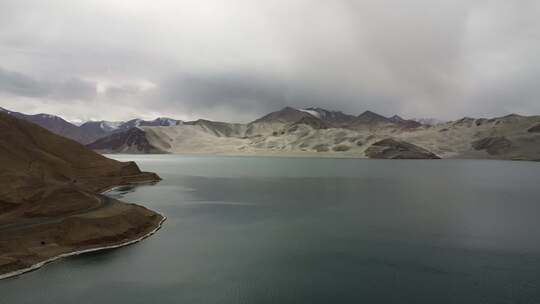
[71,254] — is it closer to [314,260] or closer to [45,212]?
[45,212]

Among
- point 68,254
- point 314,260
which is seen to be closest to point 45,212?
point 68,254

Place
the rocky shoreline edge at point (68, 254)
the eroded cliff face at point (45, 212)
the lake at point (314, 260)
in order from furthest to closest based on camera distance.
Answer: the eroded cliff face at point (45, 212) → the rocky shoreline edge at point (68, 254) → the lake at point (314, 260)

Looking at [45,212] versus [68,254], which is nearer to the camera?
[68,254]

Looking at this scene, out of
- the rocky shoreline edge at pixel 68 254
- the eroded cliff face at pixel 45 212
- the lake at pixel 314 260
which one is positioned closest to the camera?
the lake at pixel 314 260

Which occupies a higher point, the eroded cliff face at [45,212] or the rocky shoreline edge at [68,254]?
the eroded cliff face at [45,212]

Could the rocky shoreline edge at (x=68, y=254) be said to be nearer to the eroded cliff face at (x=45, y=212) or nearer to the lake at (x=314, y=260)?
the eroded cliff face at (x=45, y=212)

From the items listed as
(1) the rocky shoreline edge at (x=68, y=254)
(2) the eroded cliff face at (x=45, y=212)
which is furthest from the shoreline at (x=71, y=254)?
(2) the eroded cliff face at (x=45, y=212)

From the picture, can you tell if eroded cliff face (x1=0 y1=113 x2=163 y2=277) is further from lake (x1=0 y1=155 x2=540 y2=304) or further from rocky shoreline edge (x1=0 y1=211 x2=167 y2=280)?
lake (x1=0 y1=155 x2=540 y2=304)

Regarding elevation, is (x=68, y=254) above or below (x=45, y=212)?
below
